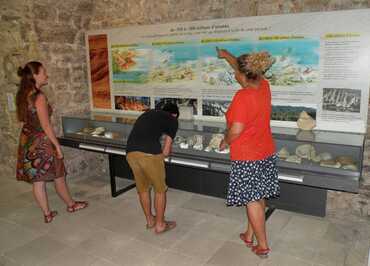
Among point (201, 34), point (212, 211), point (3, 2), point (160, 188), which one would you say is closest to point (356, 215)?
point (212, 211)

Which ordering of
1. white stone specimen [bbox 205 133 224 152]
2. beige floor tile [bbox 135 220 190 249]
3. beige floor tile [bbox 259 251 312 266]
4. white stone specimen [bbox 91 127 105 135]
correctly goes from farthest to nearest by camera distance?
white stone specimen [bbox 91 127 105 135], white stone specimen [bbox 205 133 224 152], beige floor tile [bbox 135 220 190 249], beige floor tile [bbox 259 251 312 266]

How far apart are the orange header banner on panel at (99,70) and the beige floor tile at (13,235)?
85.7 inches

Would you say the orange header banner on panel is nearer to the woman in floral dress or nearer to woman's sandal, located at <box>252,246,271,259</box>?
the woman in floral dress

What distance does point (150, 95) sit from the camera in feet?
15.3

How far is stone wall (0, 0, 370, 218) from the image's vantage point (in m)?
4.05

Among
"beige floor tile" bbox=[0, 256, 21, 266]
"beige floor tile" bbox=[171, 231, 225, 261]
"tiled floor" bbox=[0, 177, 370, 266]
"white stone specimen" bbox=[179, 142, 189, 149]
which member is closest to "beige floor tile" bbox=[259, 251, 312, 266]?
"tiled floor" bbox=[0, 177, 370, 266]

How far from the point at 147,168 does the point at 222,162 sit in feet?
2.47

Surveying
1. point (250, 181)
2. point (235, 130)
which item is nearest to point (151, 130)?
point (235, 130)

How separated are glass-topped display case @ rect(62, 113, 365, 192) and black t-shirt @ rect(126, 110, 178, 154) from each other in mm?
537

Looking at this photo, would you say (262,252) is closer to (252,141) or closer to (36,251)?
(252,141)

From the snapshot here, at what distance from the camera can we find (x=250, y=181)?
2676 mm

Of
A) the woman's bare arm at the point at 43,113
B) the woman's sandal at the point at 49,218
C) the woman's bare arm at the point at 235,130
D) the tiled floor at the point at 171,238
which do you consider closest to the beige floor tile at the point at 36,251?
the tiled floor at the point at 171,238

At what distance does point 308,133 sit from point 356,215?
3.48ft

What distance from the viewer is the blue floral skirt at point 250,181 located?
8.74 ft
